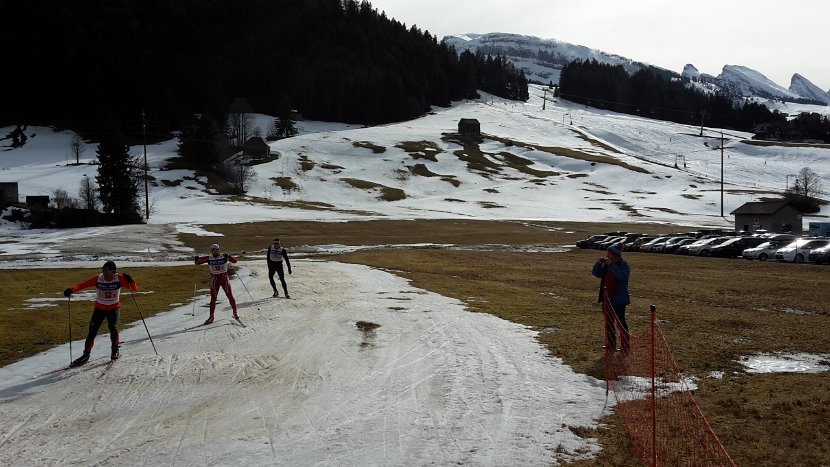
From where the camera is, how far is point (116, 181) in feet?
236

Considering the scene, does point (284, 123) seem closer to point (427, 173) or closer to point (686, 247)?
point (427, 173)

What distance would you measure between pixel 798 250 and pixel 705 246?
7666 mm

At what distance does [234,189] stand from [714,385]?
95.4 metres

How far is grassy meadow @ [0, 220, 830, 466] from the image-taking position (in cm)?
919

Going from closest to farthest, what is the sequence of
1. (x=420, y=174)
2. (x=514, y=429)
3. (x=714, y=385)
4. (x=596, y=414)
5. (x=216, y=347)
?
(x=514, y=429)
(x=596, y=414)
(x=714, y=385)
(x=216, y=347)
(x=420, y=174)

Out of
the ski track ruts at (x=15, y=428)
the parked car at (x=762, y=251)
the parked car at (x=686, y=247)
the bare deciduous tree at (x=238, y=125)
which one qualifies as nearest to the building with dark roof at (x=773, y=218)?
the parked car at (x=686, y=247)

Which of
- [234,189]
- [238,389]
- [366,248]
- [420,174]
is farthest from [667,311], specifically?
[420,174]

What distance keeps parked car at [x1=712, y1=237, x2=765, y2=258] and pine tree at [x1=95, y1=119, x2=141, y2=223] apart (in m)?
59.2

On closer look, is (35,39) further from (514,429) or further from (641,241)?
(514,429)

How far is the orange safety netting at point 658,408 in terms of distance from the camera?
8.19 metres

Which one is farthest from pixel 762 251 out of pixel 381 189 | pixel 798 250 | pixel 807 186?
pixel 807 186

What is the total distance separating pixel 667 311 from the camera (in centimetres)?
2072

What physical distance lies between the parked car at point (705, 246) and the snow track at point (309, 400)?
116ft

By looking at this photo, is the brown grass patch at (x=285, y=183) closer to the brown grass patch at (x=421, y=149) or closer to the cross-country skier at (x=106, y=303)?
the brown grass patch at (x=421, y=149)
